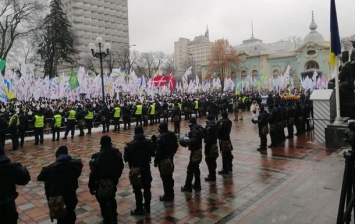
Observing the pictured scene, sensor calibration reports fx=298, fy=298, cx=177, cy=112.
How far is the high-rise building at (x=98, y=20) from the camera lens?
93438mm

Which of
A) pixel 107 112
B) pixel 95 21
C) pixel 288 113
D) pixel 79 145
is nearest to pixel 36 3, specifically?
pixel 107 112

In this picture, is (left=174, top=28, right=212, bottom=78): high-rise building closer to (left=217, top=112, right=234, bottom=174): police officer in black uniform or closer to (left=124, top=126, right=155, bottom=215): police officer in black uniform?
(left=217, top=112, right=234, bottom=174): police officer in black uniform

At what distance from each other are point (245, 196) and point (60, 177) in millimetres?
3856

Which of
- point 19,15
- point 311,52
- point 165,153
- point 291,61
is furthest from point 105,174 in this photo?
point 291,61

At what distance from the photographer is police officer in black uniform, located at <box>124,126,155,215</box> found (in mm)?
5695

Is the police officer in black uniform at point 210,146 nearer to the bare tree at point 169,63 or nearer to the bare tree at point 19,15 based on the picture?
the bare tree at point 19,15

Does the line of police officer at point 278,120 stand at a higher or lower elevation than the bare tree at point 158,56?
lower

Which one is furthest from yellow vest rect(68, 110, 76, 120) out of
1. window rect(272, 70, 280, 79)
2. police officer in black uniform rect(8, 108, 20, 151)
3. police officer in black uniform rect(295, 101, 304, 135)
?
window rect(272, 70, 280, 79)

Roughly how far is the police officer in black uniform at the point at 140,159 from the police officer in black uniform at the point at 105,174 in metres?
0.53

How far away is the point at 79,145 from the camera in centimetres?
1338

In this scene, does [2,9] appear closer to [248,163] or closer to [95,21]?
[248,163]

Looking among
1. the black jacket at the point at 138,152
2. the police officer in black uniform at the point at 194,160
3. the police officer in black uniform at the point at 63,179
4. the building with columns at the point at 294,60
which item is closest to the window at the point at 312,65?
the building with columns at the point at 294,60

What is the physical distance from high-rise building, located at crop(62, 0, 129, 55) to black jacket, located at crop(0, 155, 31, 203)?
87.3 meters

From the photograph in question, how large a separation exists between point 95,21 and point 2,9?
217 feet
